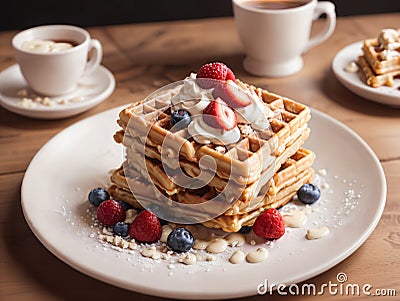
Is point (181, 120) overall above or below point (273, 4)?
above

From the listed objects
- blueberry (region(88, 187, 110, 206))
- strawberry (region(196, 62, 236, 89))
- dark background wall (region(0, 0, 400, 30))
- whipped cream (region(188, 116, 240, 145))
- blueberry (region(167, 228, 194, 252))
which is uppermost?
strawberry (region(196, 62, 236, 89))

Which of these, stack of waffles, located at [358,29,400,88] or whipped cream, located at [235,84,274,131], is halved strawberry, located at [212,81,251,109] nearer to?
whipped cream, located at [235,84,274,131]

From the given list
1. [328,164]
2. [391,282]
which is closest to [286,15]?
[328,164]

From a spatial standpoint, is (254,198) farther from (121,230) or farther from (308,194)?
(121,230)

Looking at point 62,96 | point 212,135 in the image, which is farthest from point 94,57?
point 212,135

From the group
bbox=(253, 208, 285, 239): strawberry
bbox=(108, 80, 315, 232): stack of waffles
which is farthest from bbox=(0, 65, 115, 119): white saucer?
bbox=(253, 208, 285, 239): strawberry

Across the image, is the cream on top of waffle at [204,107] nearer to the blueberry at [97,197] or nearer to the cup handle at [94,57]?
the blueberry at [97,197]

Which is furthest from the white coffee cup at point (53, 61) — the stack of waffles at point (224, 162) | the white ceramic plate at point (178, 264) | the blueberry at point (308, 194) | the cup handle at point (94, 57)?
the blueberry at point (308, 194)

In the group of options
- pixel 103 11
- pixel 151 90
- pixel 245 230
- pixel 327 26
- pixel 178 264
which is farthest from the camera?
pixel 103 11
